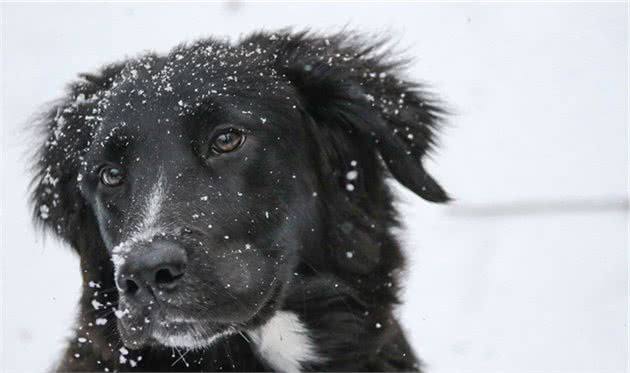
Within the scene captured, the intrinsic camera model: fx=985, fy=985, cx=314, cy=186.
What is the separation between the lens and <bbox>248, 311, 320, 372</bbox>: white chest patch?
13.0ft

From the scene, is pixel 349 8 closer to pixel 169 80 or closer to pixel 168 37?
pixel 168 37

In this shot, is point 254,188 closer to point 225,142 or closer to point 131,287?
point 225,142

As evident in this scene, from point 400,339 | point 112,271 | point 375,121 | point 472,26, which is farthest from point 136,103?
point 472,26

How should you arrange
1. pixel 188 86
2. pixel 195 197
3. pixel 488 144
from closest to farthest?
pixel 195 197
pixel 188 86
pixel 488 144

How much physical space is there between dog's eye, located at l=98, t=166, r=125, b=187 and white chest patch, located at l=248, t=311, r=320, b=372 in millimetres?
800

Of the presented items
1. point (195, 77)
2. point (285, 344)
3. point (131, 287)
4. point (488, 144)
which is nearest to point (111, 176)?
point (195, 77)

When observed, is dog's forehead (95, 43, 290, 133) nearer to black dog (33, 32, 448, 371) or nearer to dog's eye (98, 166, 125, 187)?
black dog (33, 32, 448, 371)

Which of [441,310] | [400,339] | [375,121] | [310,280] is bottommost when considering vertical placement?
[441,310]

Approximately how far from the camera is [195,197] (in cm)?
360

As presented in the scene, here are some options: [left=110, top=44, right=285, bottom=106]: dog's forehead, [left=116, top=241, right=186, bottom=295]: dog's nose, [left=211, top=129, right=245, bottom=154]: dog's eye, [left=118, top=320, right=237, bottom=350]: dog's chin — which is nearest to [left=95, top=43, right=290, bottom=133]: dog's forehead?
[left=110, top=44, right=285, bottom=106]: dog's forehead

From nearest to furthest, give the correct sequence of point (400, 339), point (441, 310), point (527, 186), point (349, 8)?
point (400, 339)
point (441, 310)
point (527, 186)
point (349, 8)

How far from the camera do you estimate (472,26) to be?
8.30m

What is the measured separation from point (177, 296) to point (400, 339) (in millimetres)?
1269

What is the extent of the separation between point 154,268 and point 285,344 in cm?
93
